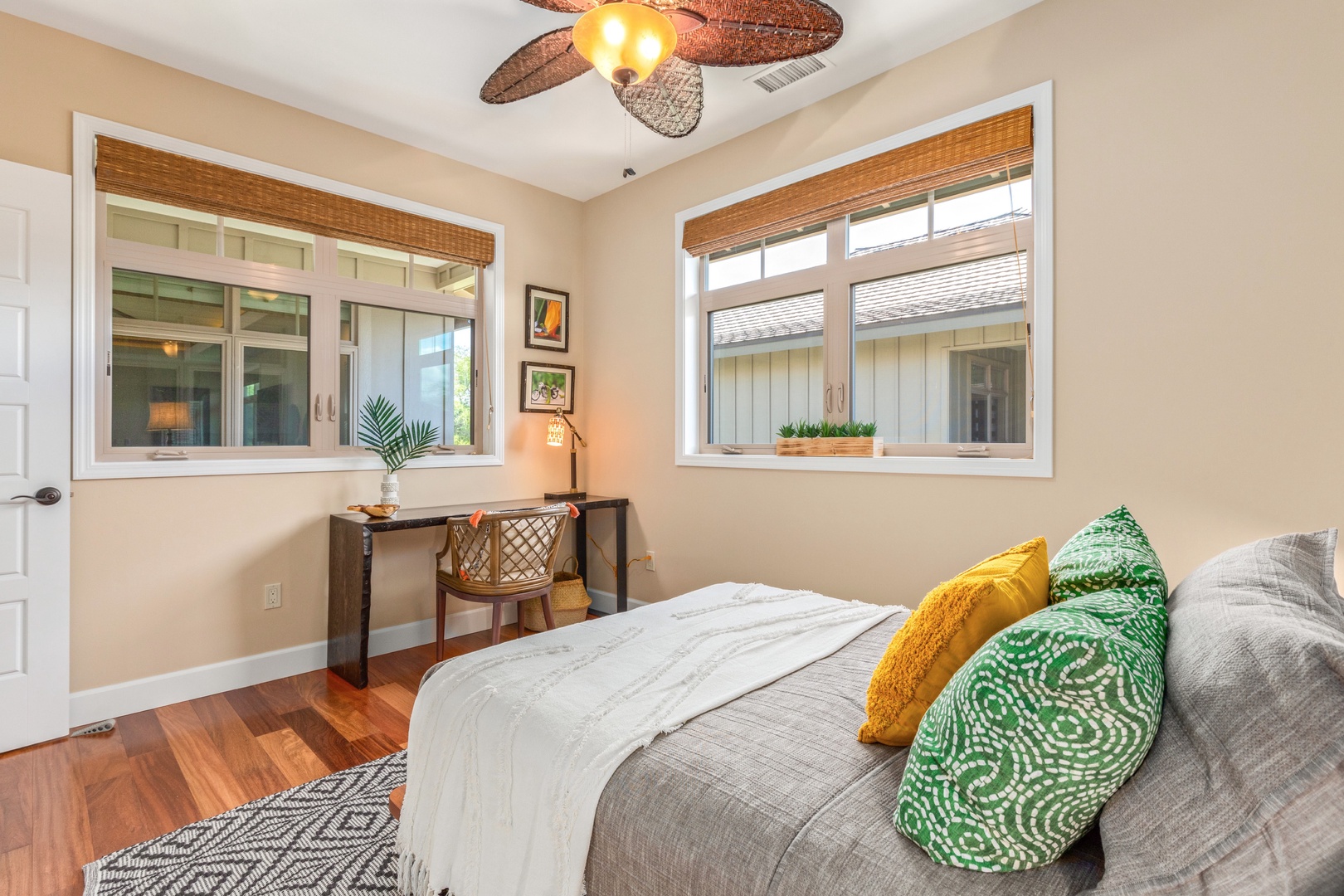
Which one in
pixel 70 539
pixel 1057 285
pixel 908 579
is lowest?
pixel 908 579

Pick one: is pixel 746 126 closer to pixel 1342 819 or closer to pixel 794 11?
pixel 794 11

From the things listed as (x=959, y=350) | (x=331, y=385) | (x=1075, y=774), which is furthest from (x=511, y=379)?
(x=1075, y=774)

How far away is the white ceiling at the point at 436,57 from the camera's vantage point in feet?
8.07

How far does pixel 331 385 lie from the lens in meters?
3.34

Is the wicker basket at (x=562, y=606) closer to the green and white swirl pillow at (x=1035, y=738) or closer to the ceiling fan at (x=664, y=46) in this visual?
the ceiling fan at (x=664, y=46)

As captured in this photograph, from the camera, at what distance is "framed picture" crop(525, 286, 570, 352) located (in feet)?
13.3

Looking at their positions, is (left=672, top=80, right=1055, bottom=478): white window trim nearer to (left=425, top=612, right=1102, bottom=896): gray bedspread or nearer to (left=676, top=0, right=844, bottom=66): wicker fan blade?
(left=676, top=0, right=844, bottom=66): wicker fan blade

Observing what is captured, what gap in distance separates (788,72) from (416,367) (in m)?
2.37

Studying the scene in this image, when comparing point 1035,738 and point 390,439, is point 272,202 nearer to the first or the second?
point 390,439

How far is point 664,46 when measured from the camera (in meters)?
1.75

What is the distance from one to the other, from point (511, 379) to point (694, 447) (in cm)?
116

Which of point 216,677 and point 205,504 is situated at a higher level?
point 205,504

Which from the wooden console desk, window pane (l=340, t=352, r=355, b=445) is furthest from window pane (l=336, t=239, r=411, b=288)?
the wooden console desk

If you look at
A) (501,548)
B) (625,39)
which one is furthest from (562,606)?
(625,39)
